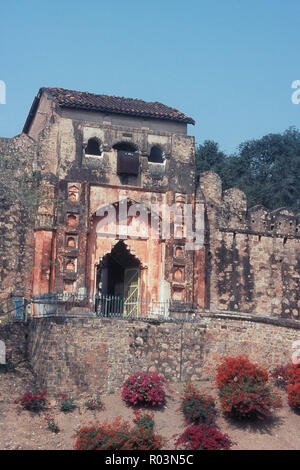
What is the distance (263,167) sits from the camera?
127 feet

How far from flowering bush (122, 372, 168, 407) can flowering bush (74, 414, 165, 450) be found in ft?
4.49

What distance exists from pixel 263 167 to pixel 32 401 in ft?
77.5

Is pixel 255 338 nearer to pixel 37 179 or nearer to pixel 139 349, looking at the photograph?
pixel 139 349

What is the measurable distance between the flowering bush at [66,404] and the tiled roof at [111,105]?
33.7 ft

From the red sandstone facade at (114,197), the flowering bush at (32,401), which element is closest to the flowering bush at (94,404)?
the flowering bush at (32,401)

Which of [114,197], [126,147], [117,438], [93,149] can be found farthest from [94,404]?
[126,147]

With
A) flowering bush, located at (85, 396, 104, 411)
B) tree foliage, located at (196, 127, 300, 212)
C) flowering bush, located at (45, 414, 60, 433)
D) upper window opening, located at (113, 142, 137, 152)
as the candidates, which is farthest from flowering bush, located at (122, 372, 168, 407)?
tree foliage, located at (196, 127, 300, 212)

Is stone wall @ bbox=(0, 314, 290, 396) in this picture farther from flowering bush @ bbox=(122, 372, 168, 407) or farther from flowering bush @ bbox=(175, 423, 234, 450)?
flowering bush @ bbox=(175, 423, 234, 450)

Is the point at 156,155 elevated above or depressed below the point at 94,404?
above

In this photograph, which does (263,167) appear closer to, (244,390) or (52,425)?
(244,390)

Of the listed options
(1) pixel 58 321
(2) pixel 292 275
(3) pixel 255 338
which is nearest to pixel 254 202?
(2) pixel 292 275

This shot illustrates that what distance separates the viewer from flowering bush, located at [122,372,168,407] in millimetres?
18922

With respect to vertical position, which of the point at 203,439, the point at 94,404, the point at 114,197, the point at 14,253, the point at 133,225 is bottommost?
the point at 203,439

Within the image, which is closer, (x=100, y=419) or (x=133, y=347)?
(x=100, y=419)
